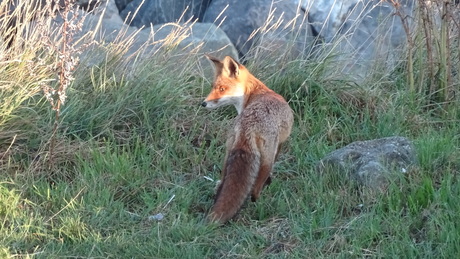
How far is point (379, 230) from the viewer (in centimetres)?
504

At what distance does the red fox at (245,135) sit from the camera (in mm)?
5270

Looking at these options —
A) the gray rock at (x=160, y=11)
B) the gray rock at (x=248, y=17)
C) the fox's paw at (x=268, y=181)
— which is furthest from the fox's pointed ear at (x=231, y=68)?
the gray rock at (x=160, y=11)

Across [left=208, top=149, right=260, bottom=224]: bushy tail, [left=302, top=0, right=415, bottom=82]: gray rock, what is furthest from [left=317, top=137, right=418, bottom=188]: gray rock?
[left=302, top=0, right=415, bottom=82]: gray rock

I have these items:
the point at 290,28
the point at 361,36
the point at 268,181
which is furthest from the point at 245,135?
the point at 361,36

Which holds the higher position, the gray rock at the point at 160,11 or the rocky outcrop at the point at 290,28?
the rocky outcrop at the point at 290,28

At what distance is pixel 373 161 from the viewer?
5.83 meters

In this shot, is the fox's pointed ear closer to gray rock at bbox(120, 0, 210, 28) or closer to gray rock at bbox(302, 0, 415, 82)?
gray rock at bbox(302, 0, 415, 82)

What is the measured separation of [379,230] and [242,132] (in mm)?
1245

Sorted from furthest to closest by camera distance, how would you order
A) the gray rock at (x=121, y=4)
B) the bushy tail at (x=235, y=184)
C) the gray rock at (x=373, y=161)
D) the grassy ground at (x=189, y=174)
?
the gray rock at (x=121, y=4) → the gray rock at (x=373, y=161) → the bushy tail at (x=235, y=184) → the grassy ground at (x=189, y=174)

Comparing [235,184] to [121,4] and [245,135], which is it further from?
[121,4]

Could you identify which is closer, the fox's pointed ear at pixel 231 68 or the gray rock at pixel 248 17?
the fox's pointed ear at pixel 231 68

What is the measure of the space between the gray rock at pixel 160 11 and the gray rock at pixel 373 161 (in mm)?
4070

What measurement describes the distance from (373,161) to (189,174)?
151 centimetres

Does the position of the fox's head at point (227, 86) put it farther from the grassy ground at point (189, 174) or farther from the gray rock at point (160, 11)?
the gray rock at point (160, 11)
